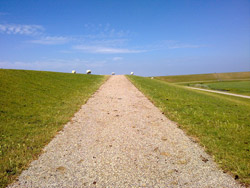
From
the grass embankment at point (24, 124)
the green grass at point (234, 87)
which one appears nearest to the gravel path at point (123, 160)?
the grass embankment at point (24, 124)

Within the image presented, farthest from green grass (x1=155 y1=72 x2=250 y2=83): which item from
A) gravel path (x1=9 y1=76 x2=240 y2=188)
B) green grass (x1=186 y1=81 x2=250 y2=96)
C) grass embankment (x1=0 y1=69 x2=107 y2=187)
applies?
gravel path (x1=9 y1=76 x2=240 y2=188)

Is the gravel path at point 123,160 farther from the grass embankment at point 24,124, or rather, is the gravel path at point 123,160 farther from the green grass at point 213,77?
the green grass at point 213,77

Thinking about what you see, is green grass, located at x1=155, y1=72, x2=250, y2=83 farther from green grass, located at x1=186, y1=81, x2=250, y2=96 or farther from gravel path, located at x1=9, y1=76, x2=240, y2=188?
gravel path, located at x1=9, y1=76, x2=240, y2=188

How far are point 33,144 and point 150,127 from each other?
5.07m

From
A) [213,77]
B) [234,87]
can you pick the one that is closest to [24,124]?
[234,87]

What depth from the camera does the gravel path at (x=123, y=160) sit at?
4449 mm

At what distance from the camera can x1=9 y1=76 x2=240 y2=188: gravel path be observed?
14.6 feet

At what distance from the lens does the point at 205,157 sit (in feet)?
18.4

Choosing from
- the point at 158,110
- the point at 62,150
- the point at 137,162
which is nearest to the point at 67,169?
the point at 62,150

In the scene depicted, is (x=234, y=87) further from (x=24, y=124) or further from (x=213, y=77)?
(x=213, y=77)

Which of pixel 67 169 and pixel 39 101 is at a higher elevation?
pixel 39 101

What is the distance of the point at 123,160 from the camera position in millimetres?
5426

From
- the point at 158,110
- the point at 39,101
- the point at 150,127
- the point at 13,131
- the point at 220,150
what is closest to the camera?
the point at 220,150

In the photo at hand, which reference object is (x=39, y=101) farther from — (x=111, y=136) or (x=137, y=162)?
(x=137, y=162)
